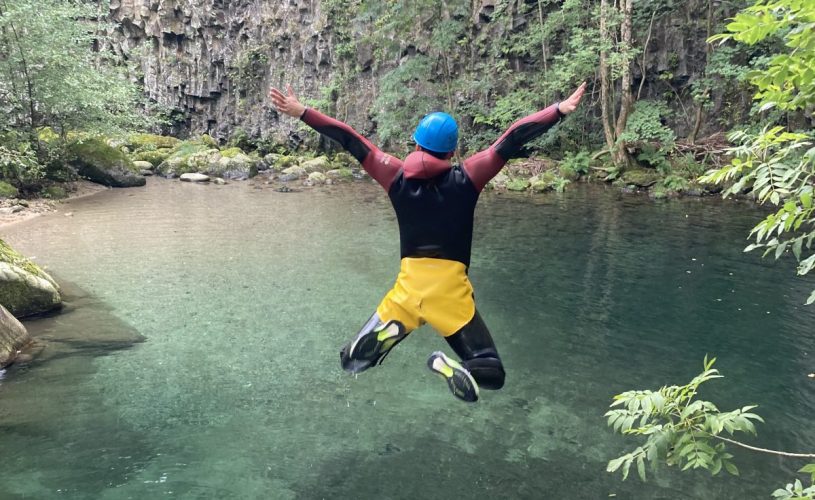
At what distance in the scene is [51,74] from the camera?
56.2ft

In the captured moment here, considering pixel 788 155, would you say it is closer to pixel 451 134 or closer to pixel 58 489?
pixel 451 134

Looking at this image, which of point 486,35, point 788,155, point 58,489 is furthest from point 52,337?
point 486,35

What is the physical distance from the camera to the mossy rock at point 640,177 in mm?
19578

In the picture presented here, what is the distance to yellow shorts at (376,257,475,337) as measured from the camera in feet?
11.7

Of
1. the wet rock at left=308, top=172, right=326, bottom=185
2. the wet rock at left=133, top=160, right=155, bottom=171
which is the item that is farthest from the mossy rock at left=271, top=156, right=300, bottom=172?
the wet rock at left=133, top=160, right=155, bottom=171

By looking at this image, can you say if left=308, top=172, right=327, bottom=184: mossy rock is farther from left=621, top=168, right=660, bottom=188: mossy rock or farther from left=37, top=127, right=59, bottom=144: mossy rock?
left=621, top=168, right=660, bottom=188: mossy rock

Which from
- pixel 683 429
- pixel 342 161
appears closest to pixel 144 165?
pixel 342 161

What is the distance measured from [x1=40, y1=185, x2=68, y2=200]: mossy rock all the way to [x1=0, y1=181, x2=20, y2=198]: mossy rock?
3.27ft

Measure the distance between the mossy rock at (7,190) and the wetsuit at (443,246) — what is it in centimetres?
1759

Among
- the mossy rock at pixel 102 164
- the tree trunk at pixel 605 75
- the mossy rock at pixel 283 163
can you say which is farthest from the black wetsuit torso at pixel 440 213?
the mossy rock at pixel 283 163

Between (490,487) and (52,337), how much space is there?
5.76 metres

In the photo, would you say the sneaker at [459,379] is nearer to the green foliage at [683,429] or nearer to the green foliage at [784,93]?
the green foliage at [683,429]

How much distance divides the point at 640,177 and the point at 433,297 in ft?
61.0

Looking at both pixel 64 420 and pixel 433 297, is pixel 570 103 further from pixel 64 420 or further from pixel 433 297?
pixel 64 420
